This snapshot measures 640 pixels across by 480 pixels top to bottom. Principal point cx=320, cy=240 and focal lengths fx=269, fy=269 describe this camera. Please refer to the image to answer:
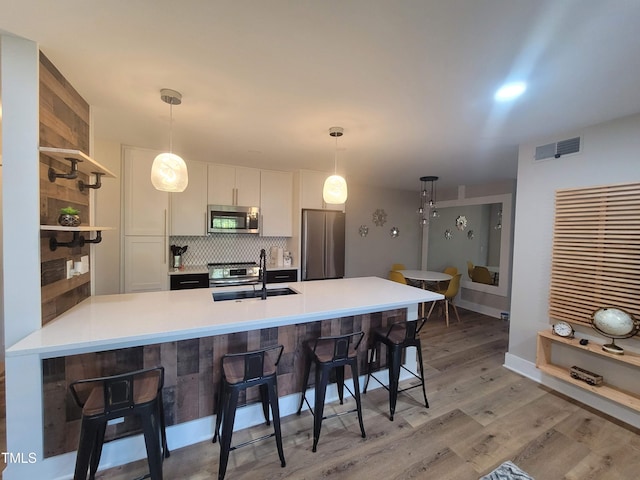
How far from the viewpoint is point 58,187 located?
68.1 inches

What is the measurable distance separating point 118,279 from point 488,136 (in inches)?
177

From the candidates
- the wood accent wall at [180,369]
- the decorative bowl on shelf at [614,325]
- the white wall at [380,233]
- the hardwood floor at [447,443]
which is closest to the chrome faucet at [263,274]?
the wood accent wall at [180,369]

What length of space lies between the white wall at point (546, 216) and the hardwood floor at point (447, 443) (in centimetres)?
29

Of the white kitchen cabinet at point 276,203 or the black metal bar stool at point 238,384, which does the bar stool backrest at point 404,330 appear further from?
the white kitchen cabinet at point 276,203

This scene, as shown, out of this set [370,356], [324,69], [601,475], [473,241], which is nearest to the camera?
[324,69]

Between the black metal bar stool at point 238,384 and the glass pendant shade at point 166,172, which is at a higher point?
the glass pendant shade at point 166,172

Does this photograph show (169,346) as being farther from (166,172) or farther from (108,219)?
(108,219)

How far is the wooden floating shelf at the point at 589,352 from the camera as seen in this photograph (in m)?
2.14

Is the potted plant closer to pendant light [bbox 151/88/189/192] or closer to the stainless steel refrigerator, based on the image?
pendant light [bbox 151/88/189/192]

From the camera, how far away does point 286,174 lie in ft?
14.9

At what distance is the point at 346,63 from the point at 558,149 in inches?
96.1

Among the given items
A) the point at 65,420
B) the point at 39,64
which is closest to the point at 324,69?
the point at 39,64

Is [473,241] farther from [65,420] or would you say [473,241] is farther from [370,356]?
[65,420]

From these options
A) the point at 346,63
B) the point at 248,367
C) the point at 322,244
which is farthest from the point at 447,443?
the point at 322,244
